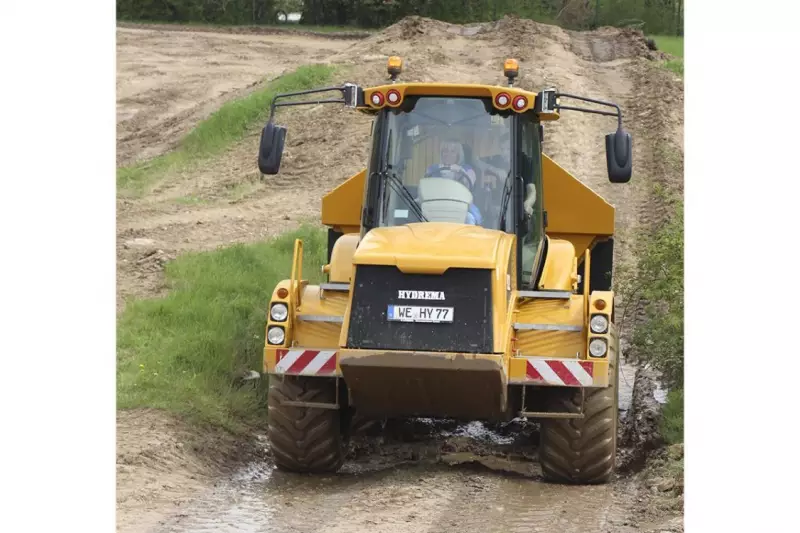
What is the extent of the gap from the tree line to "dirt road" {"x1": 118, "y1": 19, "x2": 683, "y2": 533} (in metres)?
3.69

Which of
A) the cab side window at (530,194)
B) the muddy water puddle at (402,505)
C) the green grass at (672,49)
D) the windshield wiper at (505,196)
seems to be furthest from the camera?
the green grass at (672,49)

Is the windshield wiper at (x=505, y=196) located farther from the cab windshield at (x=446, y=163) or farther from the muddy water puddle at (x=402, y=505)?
the muddy water puddle at (x=402, y=505)

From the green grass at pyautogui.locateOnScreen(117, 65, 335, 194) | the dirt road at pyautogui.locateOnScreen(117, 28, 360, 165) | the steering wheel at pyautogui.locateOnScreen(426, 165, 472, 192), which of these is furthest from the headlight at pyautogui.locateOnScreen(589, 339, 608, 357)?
the dirt road at pyautogui.locateOnScreen(117, 28, 360, 165)

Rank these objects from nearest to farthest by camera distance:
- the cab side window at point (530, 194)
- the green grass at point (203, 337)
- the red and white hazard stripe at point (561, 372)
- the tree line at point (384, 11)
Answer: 1. the red and white hazard stripe at point (561, 372)
2. the cab side window at point (530, 194)
3. the green grass at point (203, 337)
4. the tree line at point (384, 11)

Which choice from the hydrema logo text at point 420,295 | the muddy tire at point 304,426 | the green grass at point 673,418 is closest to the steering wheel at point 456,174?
the hydrema logo text at point 420,295

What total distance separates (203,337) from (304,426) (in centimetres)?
255

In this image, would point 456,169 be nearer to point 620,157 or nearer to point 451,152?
point 451,152

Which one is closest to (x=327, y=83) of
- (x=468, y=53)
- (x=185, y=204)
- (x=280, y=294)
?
(x=468, y=53)

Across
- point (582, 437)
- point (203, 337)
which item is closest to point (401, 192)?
point (582, 437)

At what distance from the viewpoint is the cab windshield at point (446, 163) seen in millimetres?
8461

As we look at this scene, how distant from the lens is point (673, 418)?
978 centimetres

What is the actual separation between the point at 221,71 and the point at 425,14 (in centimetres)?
904

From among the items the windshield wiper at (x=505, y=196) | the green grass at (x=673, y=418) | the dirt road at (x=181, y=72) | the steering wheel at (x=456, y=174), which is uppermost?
the dirt road at (x=181, y=72)

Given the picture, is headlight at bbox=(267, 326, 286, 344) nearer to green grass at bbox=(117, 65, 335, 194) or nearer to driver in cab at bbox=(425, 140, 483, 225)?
driver in cab at bbox=(425, 140, 483, 225)
